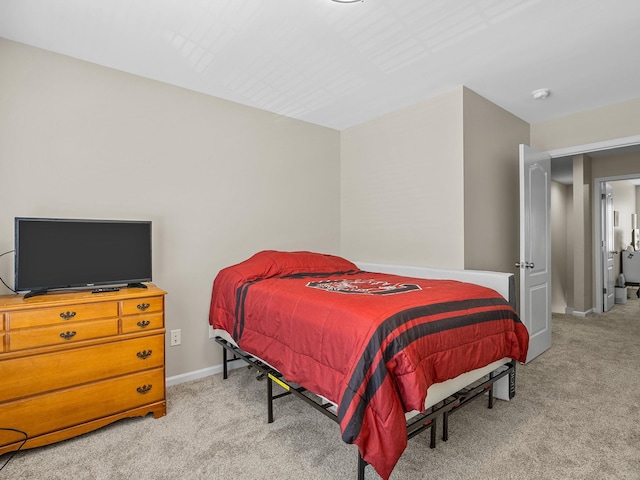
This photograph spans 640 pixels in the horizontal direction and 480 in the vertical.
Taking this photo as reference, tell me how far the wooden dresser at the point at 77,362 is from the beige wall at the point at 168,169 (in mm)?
574

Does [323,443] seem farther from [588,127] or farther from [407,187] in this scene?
[588,127]

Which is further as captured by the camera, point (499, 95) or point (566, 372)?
point (499, 95)

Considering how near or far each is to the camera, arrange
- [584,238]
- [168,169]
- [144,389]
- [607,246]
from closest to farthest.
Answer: [144,389] → [168,169] → [584,238] → [607,246]

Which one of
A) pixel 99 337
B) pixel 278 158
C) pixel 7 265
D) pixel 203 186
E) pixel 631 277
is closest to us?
pixel 99 337

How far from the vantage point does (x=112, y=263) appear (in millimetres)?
2340

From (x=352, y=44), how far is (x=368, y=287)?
5.21 feet

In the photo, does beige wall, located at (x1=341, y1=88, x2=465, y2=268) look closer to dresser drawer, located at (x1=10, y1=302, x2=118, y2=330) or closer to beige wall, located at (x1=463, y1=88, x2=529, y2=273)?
beige wall, located at (x1=463, y1=88, x2=529, y2=273)

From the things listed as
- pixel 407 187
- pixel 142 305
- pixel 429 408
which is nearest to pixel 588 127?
pixel 407 187

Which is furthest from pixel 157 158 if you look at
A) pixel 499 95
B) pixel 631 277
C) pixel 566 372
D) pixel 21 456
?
pixel 631 277

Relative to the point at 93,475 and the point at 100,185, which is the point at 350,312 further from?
the point at 100,185

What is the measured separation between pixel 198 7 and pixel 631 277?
853cm

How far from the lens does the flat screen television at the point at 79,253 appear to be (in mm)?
2061

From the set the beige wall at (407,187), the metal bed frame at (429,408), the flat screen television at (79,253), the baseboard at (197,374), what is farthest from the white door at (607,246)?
the flat screen television at (79,253)

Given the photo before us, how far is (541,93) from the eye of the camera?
9.94ft
